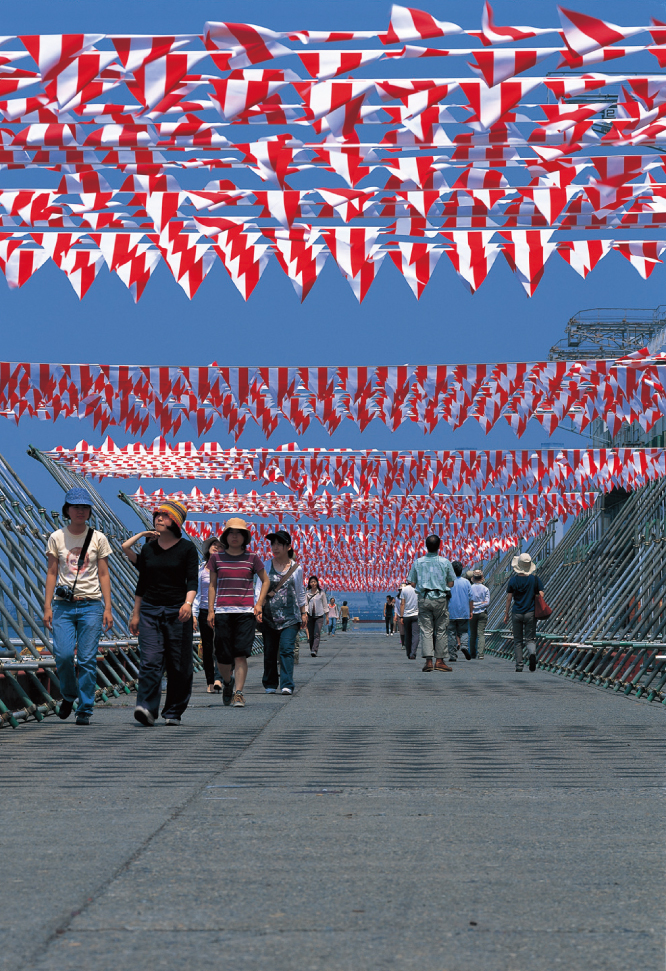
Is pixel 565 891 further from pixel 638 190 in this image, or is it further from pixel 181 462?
pixel 181 462

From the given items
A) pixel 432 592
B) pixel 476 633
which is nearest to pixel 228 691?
pixel 432 592

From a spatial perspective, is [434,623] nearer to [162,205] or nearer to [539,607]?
[539,607]

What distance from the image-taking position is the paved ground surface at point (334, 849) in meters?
3.01

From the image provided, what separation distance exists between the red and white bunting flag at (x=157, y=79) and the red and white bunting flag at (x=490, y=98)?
5.16 ft

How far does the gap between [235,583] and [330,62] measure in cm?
528

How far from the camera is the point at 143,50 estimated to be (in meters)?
6.67

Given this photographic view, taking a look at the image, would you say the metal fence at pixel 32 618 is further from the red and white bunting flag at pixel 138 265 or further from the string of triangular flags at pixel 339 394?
the red and white bunting flag at pixel 138 265

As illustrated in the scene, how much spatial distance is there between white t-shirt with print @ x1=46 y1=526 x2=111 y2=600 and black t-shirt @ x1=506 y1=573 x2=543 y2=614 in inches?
403

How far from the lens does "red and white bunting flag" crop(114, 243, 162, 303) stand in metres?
9.62

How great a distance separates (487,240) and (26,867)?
21.4 feet

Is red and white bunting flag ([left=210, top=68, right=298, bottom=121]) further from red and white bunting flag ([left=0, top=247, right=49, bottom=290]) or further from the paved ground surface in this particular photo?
the paved ground surface

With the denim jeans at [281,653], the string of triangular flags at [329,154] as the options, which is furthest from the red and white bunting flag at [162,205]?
the denim jeans at [281,653]

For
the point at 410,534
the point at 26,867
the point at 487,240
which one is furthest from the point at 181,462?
the point at 410,534

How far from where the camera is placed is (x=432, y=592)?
16906mm
